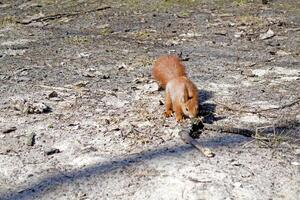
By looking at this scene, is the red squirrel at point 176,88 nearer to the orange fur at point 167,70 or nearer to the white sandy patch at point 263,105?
the orange fur at point 167,70

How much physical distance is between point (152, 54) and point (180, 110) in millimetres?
1873

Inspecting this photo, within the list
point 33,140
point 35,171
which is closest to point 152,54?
point 33,140

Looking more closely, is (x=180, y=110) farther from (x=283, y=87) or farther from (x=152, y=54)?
(x=152, y=54)

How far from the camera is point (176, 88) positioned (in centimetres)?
345

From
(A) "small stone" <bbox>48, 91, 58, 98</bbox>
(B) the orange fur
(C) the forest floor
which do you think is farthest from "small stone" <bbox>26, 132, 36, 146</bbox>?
(B) the orange fur

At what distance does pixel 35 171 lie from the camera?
2.86 m

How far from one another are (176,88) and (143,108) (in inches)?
14.6

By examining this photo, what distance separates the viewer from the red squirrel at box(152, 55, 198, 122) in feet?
10.9

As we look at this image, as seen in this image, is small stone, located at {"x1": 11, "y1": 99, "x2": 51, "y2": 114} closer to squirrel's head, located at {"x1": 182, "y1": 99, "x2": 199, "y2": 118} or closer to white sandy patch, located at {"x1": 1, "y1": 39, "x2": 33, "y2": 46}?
squirrel's head, located at {"x1": 182, "y1": 99, "x2": 199, "y2": 118}

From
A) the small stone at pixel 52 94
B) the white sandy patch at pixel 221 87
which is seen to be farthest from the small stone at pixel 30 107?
the white sandy patch at pixel 221 87

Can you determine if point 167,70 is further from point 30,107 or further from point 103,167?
point 103,167

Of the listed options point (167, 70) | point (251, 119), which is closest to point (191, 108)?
point (251, 119)

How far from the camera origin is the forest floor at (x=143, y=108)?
270 cm

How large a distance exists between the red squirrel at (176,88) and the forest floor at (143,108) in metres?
0.10
